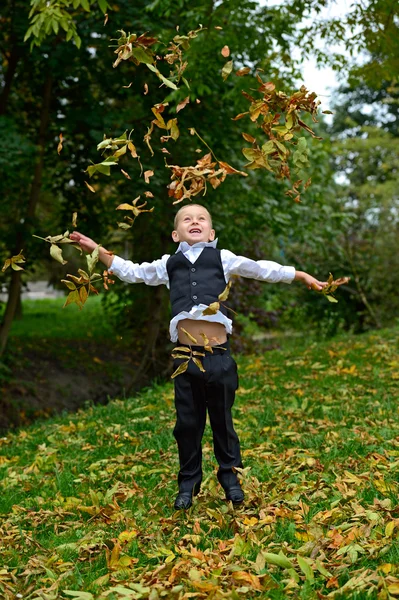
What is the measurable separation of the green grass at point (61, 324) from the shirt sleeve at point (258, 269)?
9.19m

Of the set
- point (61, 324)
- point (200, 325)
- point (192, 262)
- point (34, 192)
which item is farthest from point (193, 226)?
point (61, 324)

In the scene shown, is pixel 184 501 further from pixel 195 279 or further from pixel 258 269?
pixel 258 269

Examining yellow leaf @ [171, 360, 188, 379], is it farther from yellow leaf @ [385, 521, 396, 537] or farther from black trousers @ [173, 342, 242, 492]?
yellow leaf @ [385, 521, 396, 537]

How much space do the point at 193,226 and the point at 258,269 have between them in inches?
17.5

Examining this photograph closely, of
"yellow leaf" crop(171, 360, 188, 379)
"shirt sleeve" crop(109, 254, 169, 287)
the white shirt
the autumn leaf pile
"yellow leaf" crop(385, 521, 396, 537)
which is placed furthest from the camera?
"shirt sleeve" crop(109, 254, 169, 287)

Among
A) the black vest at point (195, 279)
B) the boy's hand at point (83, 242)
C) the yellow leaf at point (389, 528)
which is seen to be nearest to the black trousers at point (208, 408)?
the black vest at point (195, 279)

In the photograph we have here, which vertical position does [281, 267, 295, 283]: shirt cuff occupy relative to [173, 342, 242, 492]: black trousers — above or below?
above

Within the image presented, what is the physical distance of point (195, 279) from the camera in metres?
3.97

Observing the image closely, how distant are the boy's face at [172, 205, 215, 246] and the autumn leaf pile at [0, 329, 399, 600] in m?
1.49

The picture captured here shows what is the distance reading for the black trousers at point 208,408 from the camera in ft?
13.0

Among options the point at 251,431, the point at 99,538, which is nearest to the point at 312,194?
the point at 251,431

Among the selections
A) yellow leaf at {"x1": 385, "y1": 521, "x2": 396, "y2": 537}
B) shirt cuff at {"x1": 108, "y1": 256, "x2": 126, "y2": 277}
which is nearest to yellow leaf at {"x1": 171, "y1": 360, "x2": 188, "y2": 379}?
shirt cuff at {"x1": 108, "y1": 256, "x2": 126, "y2": 277}

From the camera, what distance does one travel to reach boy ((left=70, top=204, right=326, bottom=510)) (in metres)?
3.95

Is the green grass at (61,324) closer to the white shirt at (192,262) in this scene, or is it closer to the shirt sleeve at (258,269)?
the white shirt at (192,262)
